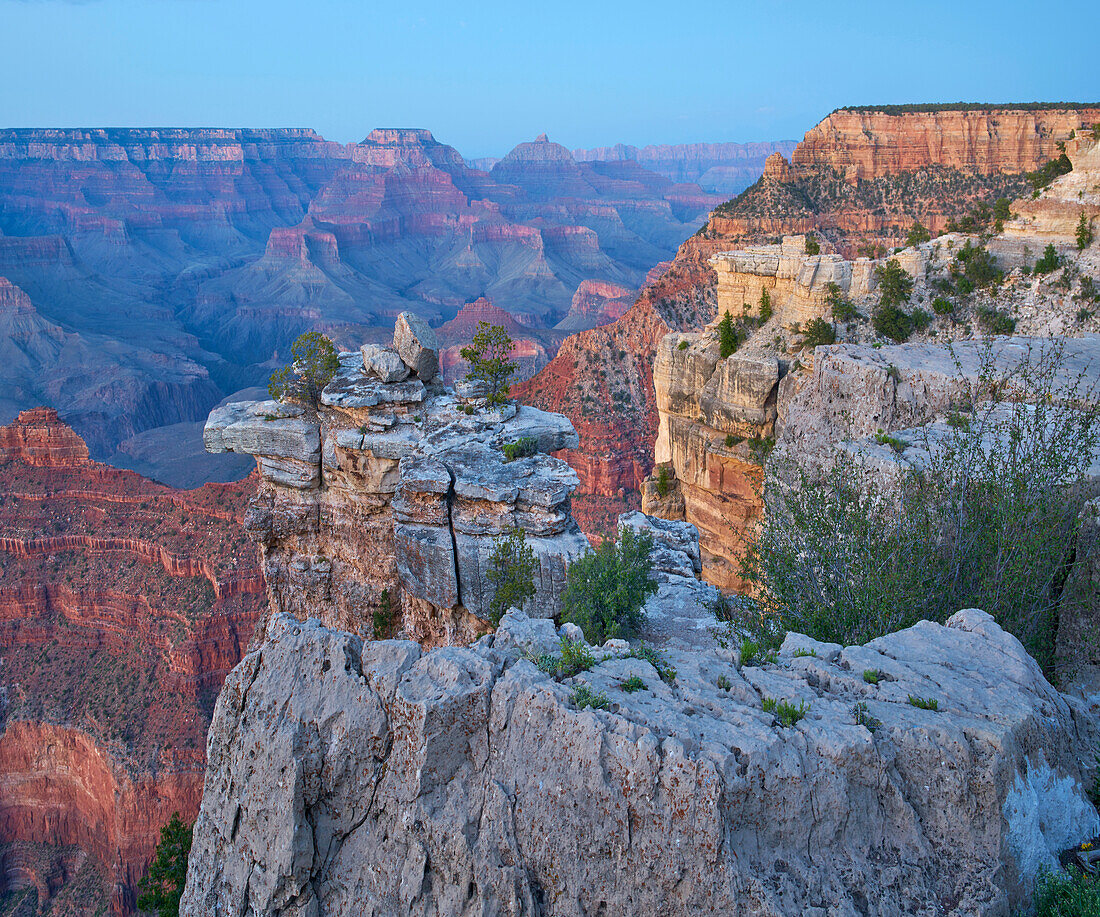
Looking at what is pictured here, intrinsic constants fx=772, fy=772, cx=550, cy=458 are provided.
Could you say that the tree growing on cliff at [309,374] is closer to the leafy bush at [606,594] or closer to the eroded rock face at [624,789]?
the leafy bush at [606,594]

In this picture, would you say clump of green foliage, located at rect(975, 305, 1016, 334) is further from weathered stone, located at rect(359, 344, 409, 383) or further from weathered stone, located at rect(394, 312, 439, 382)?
weathered stone, located at rect(359, 344, 409, 383)

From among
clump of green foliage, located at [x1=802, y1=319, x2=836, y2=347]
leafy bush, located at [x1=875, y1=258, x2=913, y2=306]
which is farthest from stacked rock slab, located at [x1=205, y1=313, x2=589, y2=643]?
leafy bush, located at [x1=875, y1=258, x2=913, y2=306]

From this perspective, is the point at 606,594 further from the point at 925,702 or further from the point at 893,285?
the point at 893,285

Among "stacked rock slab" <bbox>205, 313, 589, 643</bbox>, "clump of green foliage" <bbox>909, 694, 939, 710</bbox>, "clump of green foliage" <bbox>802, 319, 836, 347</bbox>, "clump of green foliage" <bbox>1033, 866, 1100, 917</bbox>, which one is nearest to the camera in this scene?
"clump of green foliage" <bbox>1033, 866, 1100, 917</bbox>

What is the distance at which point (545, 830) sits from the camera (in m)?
5.78

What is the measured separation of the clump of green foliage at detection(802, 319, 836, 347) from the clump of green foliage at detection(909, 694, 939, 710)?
2368 centimetres

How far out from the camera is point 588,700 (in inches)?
241

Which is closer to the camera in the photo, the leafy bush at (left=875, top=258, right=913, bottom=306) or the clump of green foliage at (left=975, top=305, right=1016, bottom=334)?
the clump of green foliage at (left=975, top=305, right=1016, bottom=334)

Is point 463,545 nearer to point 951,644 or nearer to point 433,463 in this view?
point 433,463

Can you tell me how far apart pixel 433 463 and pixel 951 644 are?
10769 millimetres

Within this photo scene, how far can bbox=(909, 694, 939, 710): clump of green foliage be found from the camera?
638 centimetres

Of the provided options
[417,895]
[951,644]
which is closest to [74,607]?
[417,895]

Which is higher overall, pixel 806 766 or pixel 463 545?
pixel 806 766

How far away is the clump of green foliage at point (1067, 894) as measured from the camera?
5.39 meters
